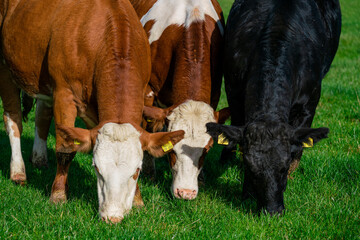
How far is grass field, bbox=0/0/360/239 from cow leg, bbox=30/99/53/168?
0.14 m

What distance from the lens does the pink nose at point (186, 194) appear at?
4992mm

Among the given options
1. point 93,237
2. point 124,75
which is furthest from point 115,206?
point 124,75

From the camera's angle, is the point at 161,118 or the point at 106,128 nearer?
the point at 106,128

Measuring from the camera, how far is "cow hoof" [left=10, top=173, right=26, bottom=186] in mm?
5826

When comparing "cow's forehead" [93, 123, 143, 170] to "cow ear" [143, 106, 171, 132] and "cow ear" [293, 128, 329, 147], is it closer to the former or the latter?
"cow ear" [143, 106, 171, 132]

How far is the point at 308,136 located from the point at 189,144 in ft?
4.32

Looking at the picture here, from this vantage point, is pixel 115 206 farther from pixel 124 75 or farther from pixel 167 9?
pixel 167 9

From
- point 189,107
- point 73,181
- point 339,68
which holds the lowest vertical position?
point 339,68

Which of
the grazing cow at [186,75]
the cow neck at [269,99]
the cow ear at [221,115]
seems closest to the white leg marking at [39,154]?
the grazing cow at [186,75]

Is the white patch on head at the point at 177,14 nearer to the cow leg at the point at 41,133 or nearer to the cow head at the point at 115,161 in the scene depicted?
the cow leg at the point at 41,133

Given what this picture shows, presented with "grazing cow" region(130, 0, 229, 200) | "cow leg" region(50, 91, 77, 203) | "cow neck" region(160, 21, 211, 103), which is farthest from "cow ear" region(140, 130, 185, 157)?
"cow neck" region(160, 21, 211, 103)

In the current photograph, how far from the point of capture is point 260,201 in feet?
15.1

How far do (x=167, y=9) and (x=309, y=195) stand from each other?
3.16 m

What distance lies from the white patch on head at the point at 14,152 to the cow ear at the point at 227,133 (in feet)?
8.85
